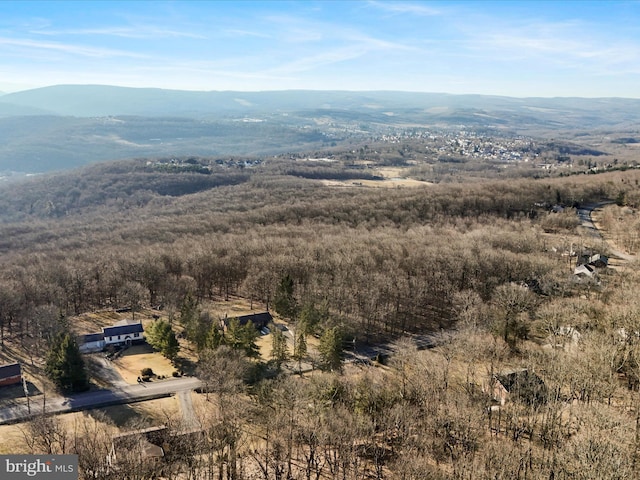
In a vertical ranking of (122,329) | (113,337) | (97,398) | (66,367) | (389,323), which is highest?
(66,367)

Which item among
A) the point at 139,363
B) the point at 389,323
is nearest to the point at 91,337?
the point at 139,363

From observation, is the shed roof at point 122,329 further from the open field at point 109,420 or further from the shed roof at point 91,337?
the open field at point 109,420

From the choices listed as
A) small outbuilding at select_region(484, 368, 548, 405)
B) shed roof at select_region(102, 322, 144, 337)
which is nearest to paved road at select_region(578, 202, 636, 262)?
small outbuilding at select_region(484, 368, 548, 405)

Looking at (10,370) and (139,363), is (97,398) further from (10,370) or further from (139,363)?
(10,370)

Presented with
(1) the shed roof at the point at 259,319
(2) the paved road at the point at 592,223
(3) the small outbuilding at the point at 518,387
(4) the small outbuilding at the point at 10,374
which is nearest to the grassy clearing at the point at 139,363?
(4) the small outbuilding at the point at 10,374

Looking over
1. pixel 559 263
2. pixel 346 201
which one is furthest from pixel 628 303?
pixel 346 201

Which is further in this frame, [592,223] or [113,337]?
[592,223]
